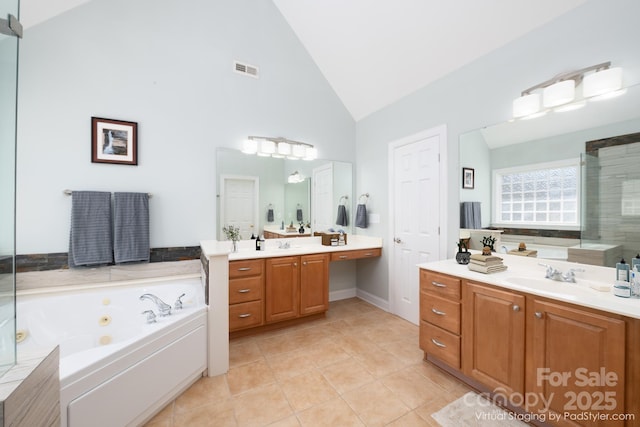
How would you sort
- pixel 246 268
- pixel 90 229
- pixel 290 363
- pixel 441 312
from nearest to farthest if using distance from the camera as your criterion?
1. pixel 441 312
2. pixel 290 363
3. pixel 90 229
4. pixel 246 268

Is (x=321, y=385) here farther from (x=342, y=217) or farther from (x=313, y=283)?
(x=342, y=217)

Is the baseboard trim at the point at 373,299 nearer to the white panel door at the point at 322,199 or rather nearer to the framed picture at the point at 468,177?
the white panel door at the point at 322,199

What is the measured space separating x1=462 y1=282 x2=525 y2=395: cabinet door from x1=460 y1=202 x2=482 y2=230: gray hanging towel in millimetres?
760

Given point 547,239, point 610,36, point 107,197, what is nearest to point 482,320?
point 547,239

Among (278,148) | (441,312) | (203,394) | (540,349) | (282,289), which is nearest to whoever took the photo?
(540,349)

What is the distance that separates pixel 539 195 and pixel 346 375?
209 cm

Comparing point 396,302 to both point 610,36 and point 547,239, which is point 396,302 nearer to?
point 547,239

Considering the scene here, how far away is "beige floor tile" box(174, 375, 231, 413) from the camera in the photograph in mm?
1727

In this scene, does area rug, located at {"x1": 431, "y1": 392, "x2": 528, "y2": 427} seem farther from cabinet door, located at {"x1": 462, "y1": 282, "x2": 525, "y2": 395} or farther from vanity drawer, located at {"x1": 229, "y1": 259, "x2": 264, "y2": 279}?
vanity drawer, located at {"x1": 229, "y1": 259, "x2": 264, "y2": 279}

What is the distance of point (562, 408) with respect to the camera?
1.40 metres

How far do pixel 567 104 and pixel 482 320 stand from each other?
1.64m

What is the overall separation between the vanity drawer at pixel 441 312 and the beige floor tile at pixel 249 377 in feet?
4.46

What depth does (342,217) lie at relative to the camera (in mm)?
3754

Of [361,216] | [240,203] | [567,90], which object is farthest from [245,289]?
[567,90]
